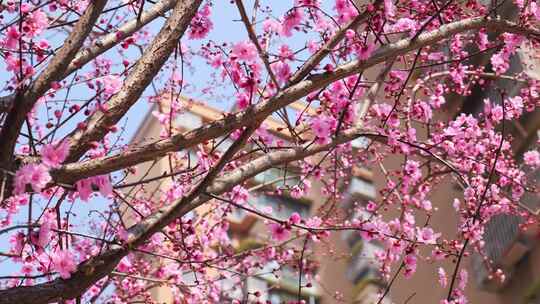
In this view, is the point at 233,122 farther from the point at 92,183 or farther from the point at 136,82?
the point at 92,183

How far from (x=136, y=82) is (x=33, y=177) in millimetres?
687

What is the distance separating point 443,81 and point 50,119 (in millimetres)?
5830

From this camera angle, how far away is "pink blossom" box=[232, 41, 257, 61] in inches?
149

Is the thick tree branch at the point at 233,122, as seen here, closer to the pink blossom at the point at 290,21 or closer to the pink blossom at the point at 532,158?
the pink blossom at the point at 290,21

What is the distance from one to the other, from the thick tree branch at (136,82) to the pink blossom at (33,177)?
287mm

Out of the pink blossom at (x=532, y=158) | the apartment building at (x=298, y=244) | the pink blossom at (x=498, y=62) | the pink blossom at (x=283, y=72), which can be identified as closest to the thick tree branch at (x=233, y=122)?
the pink blossom at (x=283, y=72)

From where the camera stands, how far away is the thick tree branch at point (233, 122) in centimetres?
310

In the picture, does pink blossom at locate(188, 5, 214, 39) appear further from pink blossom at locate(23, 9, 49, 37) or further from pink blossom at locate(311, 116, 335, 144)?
pink blossom at locate(311, 116, 335, 144)

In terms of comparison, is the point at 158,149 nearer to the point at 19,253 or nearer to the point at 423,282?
the point at 19,253

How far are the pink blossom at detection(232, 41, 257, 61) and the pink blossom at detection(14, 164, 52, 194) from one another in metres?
1.27

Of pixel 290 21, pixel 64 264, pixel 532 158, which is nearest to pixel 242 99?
pixel 290 21

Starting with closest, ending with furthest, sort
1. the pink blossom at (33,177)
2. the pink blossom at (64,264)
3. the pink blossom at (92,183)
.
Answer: the pink blossom at (33,177) < the pink blossom at (92,183) < the pink blossom at (64,264)

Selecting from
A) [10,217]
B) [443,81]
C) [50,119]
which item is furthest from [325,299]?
[50,119]

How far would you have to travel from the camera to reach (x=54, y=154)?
9.98ft
